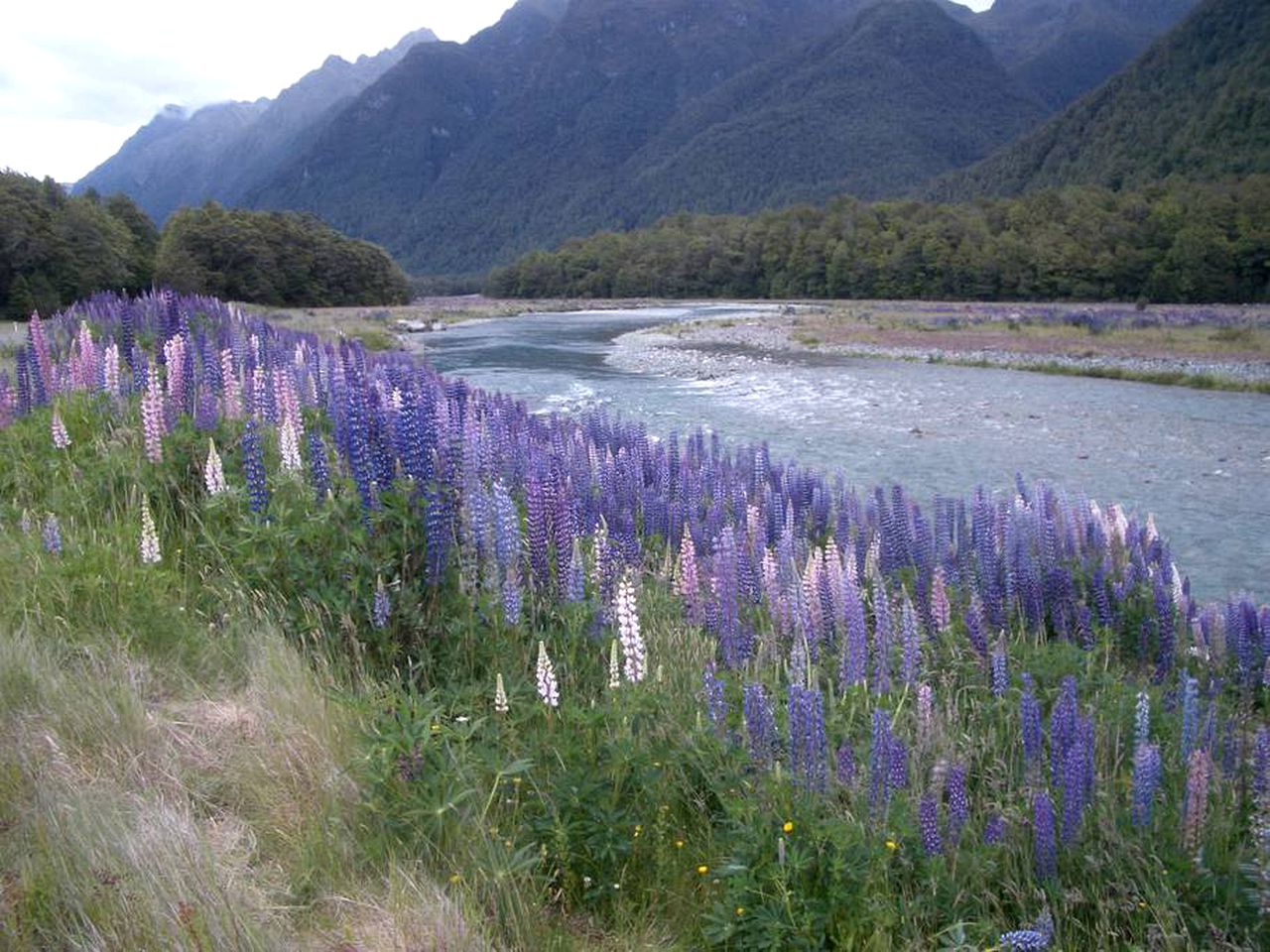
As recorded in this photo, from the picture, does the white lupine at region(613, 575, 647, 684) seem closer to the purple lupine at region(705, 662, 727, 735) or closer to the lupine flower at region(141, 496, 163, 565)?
the purple lupine at region(705, 662, 727, 735)

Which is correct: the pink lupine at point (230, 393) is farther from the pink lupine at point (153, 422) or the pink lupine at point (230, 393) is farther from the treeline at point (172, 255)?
the treeline at point (172, 255)

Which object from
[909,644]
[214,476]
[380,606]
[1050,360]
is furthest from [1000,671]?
[1050,360]

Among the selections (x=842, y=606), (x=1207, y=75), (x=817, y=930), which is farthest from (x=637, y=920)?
(x=1207, y=75)

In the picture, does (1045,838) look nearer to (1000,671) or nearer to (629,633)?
(1000,671)

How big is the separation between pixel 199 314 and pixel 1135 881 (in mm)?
11589

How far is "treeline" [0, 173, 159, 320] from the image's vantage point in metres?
46.4

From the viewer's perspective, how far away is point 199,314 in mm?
11703

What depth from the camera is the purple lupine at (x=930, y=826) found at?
→ 3285 mm

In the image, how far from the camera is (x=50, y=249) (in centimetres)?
4822

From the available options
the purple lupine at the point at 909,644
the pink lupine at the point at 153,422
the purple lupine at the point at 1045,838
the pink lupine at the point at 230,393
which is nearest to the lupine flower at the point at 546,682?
the purple lupine at the point at 1045,838

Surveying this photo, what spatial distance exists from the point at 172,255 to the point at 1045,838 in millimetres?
72640

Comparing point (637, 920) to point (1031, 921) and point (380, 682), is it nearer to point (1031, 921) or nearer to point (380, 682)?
point (1031, 921)

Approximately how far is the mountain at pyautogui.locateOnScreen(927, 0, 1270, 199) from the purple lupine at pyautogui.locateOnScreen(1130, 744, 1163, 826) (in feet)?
312

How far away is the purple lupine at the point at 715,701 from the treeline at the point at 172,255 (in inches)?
1087
